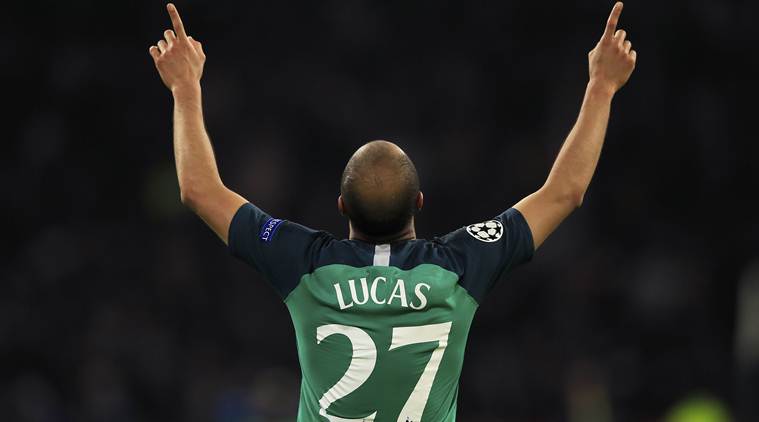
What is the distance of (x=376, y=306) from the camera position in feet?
10.6

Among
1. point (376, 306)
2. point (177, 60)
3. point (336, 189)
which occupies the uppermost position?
point (177, 60)

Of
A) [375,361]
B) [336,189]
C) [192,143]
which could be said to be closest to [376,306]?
[375,361]

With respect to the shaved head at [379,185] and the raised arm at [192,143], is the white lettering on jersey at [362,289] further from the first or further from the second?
the raised arm at [192,143]

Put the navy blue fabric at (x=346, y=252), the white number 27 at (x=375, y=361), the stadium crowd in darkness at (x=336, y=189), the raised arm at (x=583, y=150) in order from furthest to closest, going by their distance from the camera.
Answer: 1. the stadium crowd in darkness at (x=336, y=189)
2. the raised arm at (x=583, y=150)
3. the navy blue fabric at (x=346, y=252)
4. the white number 27 at (x=375, y=361)

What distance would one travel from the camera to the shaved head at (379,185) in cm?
325

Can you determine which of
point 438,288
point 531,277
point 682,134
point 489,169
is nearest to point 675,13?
point 682,134

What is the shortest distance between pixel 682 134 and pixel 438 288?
9.80 meters

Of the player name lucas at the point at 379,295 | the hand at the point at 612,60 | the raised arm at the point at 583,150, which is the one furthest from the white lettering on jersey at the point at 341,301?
the hand at the point at 612,60

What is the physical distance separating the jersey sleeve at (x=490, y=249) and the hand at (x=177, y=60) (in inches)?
40.2

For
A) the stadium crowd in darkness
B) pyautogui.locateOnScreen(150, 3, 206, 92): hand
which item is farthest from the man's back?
the stadium crowd in darkness

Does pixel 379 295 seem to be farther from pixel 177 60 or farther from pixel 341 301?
pixel 177 60

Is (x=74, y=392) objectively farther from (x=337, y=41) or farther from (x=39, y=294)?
(x=337, y=41)

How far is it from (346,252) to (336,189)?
9163 mm

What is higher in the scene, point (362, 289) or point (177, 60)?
point (177, 60)
